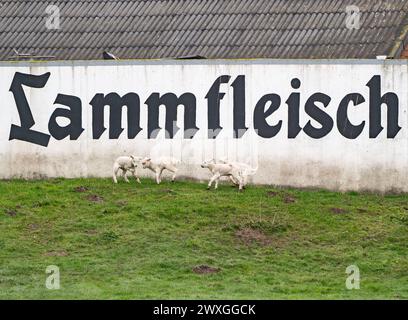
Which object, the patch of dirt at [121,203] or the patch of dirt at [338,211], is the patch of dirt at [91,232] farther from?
the patch of dirt at [338,211]

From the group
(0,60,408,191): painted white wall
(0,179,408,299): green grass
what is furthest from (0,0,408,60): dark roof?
(0,179,408,299): green grass

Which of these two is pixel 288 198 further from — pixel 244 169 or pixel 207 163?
pixel 207 163

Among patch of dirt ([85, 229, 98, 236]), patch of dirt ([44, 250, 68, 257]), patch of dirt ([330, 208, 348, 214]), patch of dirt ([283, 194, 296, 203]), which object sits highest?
patch of dirt ([283, 194, 296, 203])

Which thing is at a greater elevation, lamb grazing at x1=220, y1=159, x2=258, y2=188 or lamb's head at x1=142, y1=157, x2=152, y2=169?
lamb's head at x1=142, y1=157, x2=152, y2=169

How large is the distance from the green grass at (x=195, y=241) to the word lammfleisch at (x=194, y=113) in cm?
105

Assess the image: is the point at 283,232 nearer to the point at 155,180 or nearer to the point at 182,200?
the point at 182,200

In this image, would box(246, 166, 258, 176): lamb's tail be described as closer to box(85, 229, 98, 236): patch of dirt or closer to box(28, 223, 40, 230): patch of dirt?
box(85, 229, 98, 236): patch of dirt

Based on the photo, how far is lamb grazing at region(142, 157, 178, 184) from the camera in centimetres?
2514

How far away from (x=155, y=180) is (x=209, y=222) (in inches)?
124

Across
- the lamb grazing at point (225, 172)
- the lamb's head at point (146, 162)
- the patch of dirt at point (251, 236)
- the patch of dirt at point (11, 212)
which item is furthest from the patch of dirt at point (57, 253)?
the lamb's head at point (146, 162)

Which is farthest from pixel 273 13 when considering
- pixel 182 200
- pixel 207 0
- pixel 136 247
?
pixel 136 247

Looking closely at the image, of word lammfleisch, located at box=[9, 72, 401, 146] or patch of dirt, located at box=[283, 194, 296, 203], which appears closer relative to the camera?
patch of dirt, located at box=[283, 194, 296, 203]

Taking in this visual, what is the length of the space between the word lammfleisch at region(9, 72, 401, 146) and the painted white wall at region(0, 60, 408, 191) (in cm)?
10

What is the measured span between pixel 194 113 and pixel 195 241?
4612 mm
